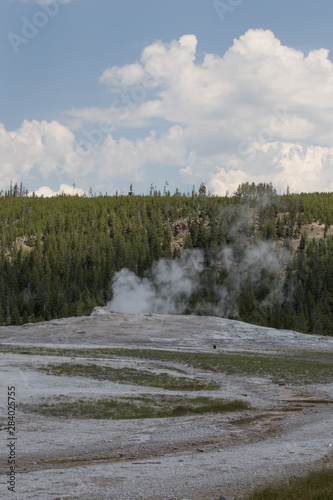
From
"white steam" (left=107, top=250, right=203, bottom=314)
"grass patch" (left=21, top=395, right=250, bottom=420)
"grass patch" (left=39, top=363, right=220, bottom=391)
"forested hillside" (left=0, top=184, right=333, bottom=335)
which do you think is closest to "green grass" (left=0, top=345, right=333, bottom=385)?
"grass patch" (left=39, top=363, right=220, bottom=391)

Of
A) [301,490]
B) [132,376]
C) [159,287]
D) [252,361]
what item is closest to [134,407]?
[132,376]

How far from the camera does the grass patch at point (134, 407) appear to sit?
22.4m

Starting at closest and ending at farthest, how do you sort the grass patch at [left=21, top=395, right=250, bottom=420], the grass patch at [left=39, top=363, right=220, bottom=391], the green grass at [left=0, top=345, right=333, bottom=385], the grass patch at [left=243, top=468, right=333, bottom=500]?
the grass patch at [left=243, top=468, right=333, bottom=500]
the grass patch at [left=21, top=395, right=250, bottom=420]
the grass patch at [left=39, top=363, right=220, bottom=391]
the green grass at [left=0, top=345, right=333, bottom=385]

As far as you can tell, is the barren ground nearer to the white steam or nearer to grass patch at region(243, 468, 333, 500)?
grass patch at region(243, 468, 333, 500)

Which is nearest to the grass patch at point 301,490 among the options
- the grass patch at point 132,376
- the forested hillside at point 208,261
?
the grass patch at point 132,376

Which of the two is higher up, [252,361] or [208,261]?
[208,261]

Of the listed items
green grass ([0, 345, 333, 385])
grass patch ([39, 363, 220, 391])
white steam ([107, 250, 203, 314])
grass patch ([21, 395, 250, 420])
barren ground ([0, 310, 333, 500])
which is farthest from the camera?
white steam ([107, 250, 203, 314])

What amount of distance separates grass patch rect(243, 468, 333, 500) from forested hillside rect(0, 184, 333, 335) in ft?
283

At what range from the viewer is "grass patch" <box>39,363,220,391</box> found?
3238 centimetres

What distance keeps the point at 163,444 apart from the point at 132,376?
A: 62.1 ft

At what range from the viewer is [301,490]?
464 inches

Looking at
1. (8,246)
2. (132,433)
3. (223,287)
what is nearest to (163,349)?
(132,433)

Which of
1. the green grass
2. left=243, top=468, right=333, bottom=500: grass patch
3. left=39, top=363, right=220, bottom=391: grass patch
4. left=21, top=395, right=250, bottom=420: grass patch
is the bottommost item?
the green grass

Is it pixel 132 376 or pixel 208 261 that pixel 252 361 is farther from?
pixel 208 261
